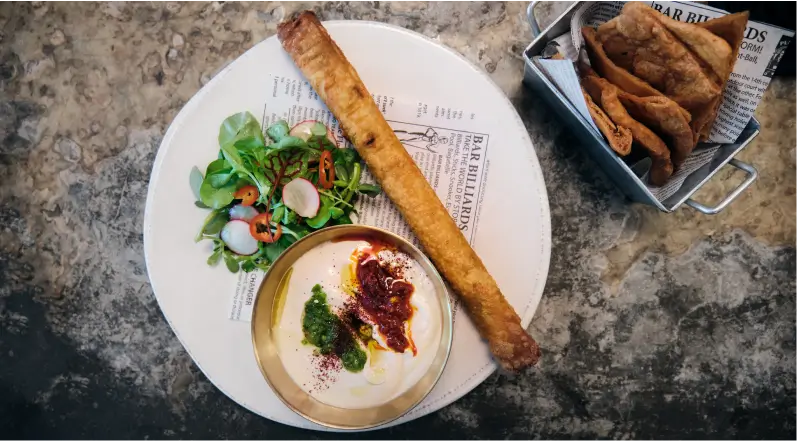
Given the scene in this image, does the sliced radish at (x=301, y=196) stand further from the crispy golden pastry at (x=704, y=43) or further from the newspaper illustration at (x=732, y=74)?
the crispy golden pastry at (x=704, y=43)

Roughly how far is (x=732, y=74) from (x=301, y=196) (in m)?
1.11

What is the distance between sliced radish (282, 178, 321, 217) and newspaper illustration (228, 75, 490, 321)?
0.15 m

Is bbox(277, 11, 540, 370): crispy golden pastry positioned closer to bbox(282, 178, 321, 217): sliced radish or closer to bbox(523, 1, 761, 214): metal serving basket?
bbox(282, 178, 321, 217): sliced radish

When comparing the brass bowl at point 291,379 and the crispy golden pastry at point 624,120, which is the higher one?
the crispy golden pastry at point 624,120

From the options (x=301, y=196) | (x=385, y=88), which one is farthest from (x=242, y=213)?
(x=385, y=88)

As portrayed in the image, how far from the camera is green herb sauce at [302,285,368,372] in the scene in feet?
4.62

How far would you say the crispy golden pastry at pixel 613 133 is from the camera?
134cm

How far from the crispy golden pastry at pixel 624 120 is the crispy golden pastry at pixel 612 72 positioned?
0.08ft

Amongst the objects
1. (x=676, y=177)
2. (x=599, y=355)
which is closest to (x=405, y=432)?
(x=599, y=355)

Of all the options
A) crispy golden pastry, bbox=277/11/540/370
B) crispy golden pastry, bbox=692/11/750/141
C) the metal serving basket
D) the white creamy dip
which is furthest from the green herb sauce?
crispy golden pastry, bbox=692/11/750/141

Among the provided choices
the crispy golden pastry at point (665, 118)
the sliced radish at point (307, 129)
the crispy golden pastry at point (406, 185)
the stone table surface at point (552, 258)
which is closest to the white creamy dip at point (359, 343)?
the crispy golden pastry at point (406, 185)

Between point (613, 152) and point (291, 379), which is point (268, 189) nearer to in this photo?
point (291, 379)

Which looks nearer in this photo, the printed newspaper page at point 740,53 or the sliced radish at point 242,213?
the printed newspaper page at point 740,53

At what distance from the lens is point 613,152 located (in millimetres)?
1373
